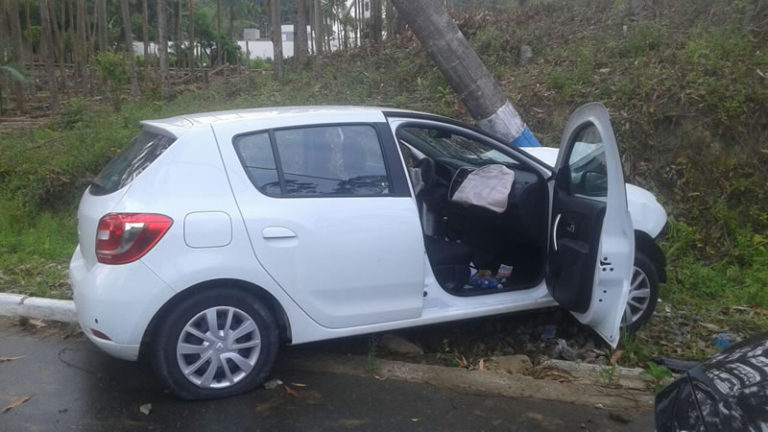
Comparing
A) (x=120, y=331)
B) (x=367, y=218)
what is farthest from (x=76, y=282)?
(x=367, y=218)

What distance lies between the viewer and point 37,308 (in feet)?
21.0

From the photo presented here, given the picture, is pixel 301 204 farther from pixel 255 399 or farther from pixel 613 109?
pixel 613 109

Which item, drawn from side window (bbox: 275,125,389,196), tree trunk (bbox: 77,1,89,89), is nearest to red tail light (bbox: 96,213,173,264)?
side window (bbox: 275,125,389,196)

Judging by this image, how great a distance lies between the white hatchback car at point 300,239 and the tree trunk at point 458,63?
2.32m

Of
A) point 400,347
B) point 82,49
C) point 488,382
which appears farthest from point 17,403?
point 82,49

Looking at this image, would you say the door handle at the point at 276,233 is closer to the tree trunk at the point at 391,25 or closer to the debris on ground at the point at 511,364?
the debris on ground at the point at 511,364

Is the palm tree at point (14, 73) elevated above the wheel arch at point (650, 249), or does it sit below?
above

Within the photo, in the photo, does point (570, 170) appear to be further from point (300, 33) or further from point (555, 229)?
point (300, 33)

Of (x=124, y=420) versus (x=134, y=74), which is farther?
(x=134, y=74)

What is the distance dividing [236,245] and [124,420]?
1.21 meters

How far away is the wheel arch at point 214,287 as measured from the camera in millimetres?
4680

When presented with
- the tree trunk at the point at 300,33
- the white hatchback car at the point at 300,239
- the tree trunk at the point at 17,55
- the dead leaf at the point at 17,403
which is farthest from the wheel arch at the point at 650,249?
the tree trunk at the point at 17,55

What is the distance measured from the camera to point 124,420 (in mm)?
4676

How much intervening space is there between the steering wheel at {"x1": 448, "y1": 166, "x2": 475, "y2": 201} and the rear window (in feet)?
6.82
